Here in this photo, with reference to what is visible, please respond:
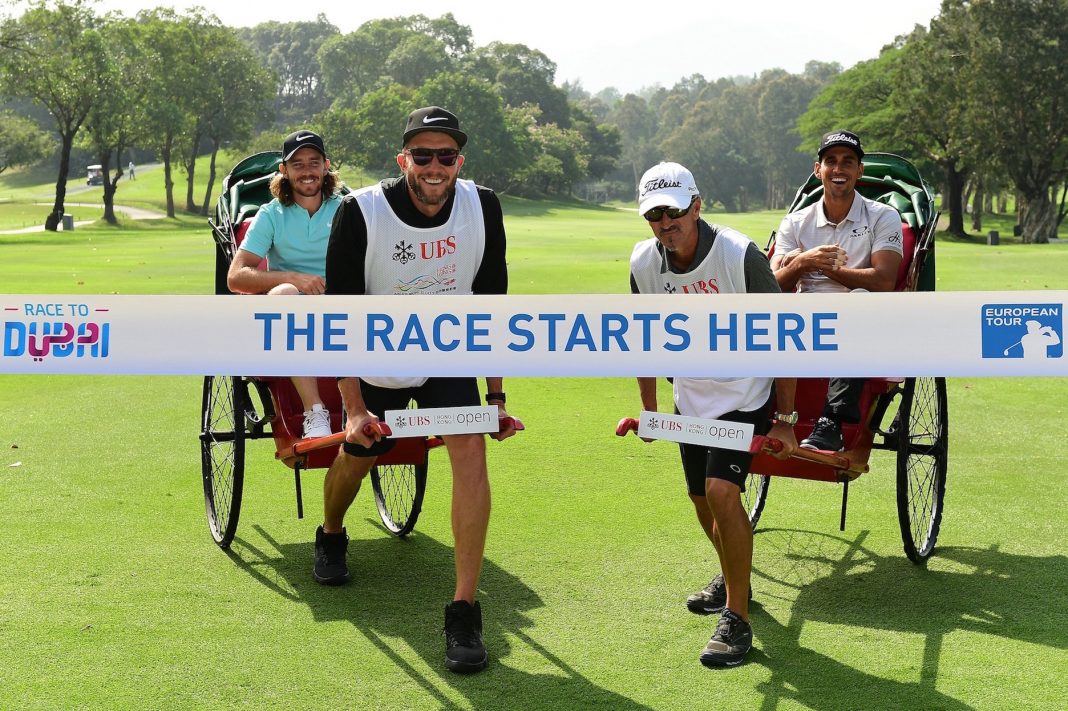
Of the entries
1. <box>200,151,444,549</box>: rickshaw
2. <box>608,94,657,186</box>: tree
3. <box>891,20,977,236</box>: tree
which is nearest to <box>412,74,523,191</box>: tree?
<box>891,20,977,236</box>: tree

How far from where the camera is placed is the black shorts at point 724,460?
5.25 meters

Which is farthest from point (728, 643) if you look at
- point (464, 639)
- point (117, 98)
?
point (117, 98)

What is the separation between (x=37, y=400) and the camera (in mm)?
11430

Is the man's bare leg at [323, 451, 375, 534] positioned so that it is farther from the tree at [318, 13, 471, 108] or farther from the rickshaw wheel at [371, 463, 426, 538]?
the tree at [318, 13, 471, 108]

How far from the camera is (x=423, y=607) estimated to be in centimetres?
584

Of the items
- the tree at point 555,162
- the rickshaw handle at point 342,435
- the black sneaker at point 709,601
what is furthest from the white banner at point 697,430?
the tree at point 555,162

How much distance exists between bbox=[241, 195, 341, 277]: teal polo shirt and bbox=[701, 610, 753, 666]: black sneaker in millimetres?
3048

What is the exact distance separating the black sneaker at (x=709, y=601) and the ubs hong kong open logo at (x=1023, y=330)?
169cm

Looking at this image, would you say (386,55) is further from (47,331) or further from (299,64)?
(47,331)

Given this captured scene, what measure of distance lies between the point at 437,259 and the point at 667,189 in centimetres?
100

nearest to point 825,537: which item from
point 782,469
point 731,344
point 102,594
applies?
point 782,469

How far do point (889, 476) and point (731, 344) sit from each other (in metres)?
4.00

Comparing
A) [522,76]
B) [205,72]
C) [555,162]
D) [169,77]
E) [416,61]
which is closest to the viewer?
[169,77]

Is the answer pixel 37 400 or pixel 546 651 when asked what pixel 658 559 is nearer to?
pixel 546 651
